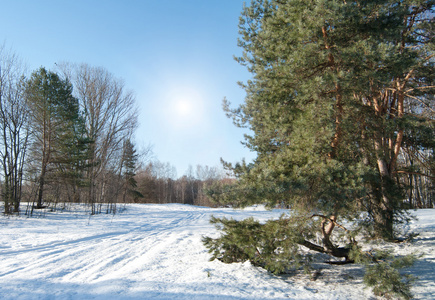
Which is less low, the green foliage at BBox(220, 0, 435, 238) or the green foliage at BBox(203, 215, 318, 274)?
the green foliage at BBox(220, 0, 435, 238)

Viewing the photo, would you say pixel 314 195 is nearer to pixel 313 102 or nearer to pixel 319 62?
pixel 313 102

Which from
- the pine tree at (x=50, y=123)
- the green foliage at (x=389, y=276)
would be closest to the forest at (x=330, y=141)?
the green foliage at (x=389, y=276)

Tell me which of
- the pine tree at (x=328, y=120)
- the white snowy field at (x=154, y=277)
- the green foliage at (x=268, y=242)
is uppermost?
the pine tree at (x=328, y=120)

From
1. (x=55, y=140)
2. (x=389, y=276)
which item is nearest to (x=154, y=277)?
(x=389, y=276)

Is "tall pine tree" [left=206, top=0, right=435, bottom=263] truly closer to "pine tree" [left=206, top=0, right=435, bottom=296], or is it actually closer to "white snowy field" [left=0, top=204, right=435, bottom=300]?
"pine tree" [left=206, top=0, right=435, bottom=296]

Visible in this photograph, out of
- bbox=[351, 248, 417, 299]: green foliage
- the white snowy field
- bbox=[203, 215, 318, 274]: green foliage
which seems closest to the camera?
bbox=[351, 248, 417, 299]: green foliage

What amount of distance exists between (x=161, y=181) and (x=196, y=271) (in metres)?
44.9

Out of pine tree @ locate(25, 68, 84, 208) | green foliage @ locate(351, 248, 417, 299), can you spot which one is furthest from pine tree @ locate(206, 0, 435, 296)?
pine tree @ locate(25, 68, 84, 208)

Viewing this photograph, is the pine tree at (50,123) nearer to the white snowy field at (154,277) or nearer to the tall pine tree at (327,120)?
the white snowy field at (154,277)

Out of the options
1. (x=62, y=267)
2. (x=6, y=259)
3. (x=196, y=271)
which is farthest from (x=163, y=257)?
(x=6, y=259)

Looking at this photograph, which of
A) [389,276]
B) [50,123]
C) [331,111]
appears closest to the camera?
[389,276]

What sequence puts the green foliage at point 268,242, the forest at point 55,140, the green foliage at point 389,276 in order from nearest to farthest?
the green foliage at point 389,276 → the green foliage at point 268,242 → the forest at point 55,140

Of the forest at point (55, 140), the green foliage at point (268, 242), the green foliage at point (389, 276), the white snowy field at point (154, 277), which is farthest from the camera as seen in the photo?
the forest at point (55, 140)

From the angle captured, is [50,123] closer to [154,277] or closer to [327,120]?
[154,277]
